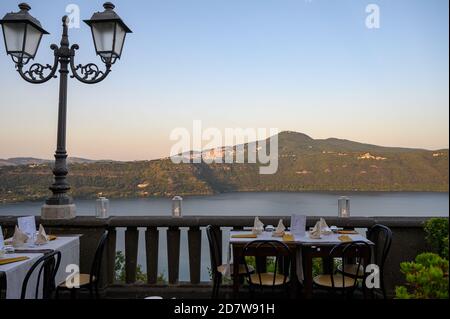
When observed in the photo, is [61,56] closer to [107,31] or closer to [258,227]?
[107,31]

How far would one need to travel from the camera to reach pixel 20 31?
14.9 ft

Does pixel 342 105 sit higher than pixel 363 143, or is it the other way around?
pixel 342 105

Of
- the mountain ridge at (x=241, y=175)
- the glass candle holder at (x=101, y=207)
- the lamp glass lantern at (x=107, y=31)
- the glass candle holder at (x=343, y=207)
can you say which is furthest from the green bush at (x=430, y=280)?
the mountain ridge at (x=241, y=175)

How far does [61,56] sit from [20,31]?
516 millimetres

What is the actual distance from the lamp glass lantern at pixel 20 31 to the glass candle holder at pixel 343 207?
4.13m

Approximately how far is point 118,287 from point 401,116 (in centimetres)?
5310

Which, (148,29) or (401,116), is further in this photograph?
(401,116)

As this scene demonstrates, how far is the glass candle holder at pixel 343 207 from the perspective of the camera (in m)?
4.77

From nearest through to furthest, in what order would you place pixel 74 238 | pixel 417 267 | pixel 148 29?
pixel 417 267 → pixel 74 238 → pixel 148 29

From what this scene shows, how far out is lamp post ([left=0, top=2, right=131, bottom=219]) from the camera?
14.8ft

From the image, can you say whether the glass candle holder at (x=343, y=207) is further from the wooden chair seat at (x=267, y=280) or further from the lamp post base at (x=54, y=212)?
the lamp post base at (x=54, y=212)

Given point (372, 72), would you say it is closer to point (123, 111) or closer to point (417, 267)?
point (123, 111)

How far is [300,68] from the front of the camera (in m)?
31.2
